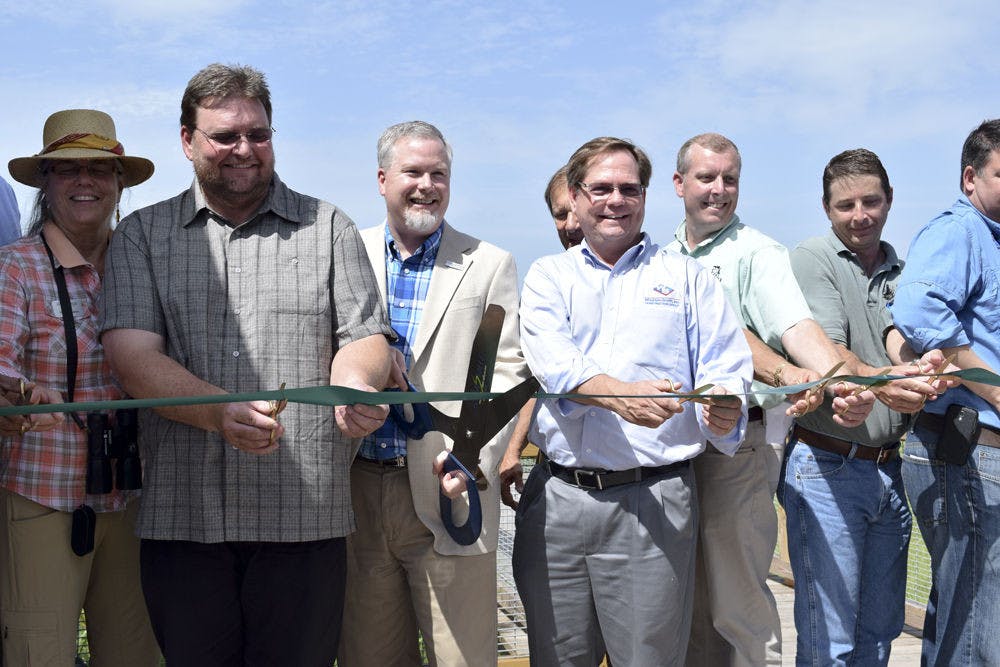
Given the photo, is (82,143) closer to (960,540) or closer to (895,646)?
(960,540)

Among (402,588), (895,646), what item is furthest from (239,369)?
(895,646)

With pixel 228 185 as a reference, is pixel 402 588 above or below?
below

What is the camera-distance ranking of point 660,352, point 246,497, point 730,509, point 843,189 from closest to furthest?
1. point 246,497
2. point 660,352
3. point 730,509
4. point 843,189

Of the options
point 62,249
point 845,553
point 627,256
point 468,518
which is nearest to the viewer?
point 62,249

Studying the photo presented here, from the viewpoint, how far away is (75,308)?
296 cm

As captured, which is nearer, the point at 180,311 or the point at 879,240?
the point at 180,311

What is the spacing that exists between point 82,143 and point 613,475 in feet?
6.41

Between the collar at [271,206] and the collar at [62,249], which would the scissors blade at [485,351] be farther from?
the collar at [62,249]

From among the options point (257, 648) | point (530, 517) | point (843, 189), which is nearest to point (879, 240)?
point (843, 189)

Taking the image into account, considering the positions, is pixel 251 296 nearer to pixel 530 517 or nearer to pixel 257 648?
pixel 257 648

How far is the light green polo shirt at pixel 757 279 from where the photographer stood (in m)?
3.48

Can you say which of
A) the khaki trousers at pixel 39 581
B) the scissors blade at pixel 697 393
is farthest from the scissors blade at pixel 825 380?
the khaki trousers at pixel 39 581

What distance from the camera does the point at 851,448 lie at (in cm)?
354

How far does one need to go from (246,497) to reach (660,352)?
4.31 ft
